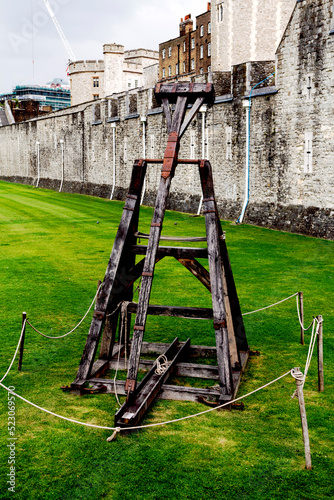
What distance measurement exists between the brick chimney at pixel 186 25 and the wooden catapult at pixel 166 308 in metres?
65.4

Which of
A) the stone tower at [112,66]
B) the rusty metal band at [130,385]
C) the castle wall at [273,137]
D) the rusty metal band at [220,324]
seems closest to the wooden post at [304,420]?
the rusty metal band at [220,324]

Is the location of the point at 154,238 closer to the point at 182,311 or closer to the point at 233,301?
the point at 182,311

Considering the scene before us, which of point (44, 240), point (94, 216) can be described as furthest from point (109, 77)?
point (44, 240)

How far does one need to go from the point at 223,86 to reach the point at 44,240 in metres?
11.0

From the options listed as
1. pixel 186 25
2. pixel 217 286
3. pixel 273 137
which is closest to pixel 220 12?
pixel 273 137

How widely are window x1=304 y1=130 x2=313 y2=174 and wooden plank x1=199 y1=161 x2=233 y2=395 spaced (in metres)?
13.1

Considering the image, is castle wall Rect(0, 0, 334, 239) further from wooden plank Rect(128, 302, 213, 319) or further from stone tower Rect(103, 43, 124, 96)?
stone tower Rect(103, 43, 124, 96)

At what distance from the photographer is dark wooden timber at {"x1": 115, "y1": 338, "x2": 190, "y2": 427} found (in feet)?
18.7

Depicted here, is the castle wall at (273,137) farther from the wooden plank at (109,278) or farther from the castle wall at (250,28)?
the wooden plank at (109,278)

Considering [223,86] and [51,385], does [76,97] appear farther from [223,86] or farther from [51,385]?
[51,385]

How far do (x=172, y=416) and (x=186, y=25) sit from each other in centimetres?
6885

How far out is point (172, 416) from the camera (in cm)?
618

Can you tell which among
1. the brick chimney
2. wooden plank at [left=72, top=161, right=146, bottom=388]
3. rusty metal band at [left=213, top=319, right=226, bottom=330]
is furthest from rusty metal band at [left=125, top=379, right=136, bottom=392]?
the brick chimney

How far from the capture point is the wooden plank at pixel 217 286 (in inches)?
253
